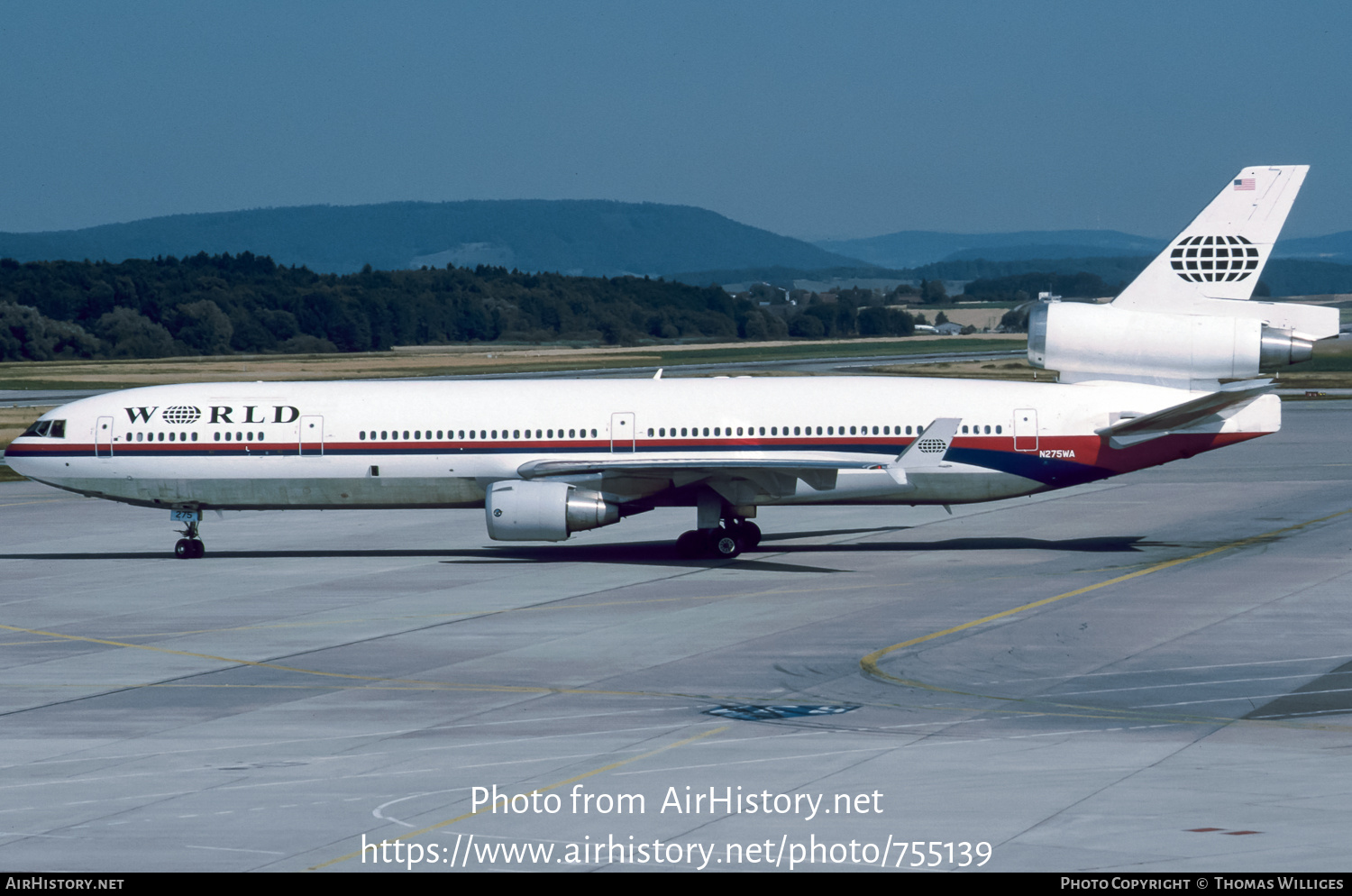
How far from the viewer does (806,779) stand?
18.1 meters

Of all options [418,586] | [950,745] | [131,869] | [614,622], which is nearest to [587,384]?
[418,586]

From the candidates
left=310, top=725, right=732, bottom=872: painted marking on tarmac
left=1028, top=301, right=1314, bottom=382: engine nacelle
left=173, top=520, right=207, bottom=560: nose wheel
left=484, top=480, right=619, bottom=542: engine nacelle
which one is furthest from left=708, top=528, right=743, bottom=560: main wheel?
left=310, top=725, right=732, bottom=872: painted marking on tarmac

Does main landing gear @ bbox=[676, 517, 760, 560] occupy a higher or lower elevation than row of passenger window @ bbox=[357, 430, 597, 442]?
lower

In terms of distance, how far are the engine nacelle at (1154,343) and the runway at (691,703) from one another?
4.58 meters

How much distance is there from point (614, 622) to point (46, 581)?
15.7 m

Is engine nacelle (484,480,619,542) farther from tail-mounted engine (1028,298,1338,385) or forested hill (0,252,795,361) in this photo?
forested hill (0,252,795,361)

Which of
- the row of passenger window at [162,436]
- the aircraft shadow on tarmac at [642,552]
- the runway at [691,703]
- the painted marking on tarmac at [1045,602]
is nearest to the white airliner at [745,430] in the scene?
the row of passenger window at [162,436]

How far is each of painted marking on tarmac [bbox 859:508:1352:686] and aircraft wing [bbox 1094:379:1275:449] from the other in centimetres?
316

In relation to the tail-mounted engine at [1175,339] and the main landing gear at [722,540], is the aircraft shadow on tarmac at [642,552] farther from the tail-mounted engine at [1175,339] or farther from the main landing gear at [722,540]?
the tail-mounted engine at [1175,339]

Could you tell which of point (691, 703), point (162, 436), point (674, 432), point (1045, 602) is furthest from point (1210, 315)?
point (162, 436)

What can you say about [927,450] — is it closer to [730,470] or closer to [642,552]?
[730,470]

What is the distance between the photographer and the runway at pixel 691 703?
1580cm

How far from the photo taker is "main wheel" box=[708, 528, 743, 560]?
38.5 meters
